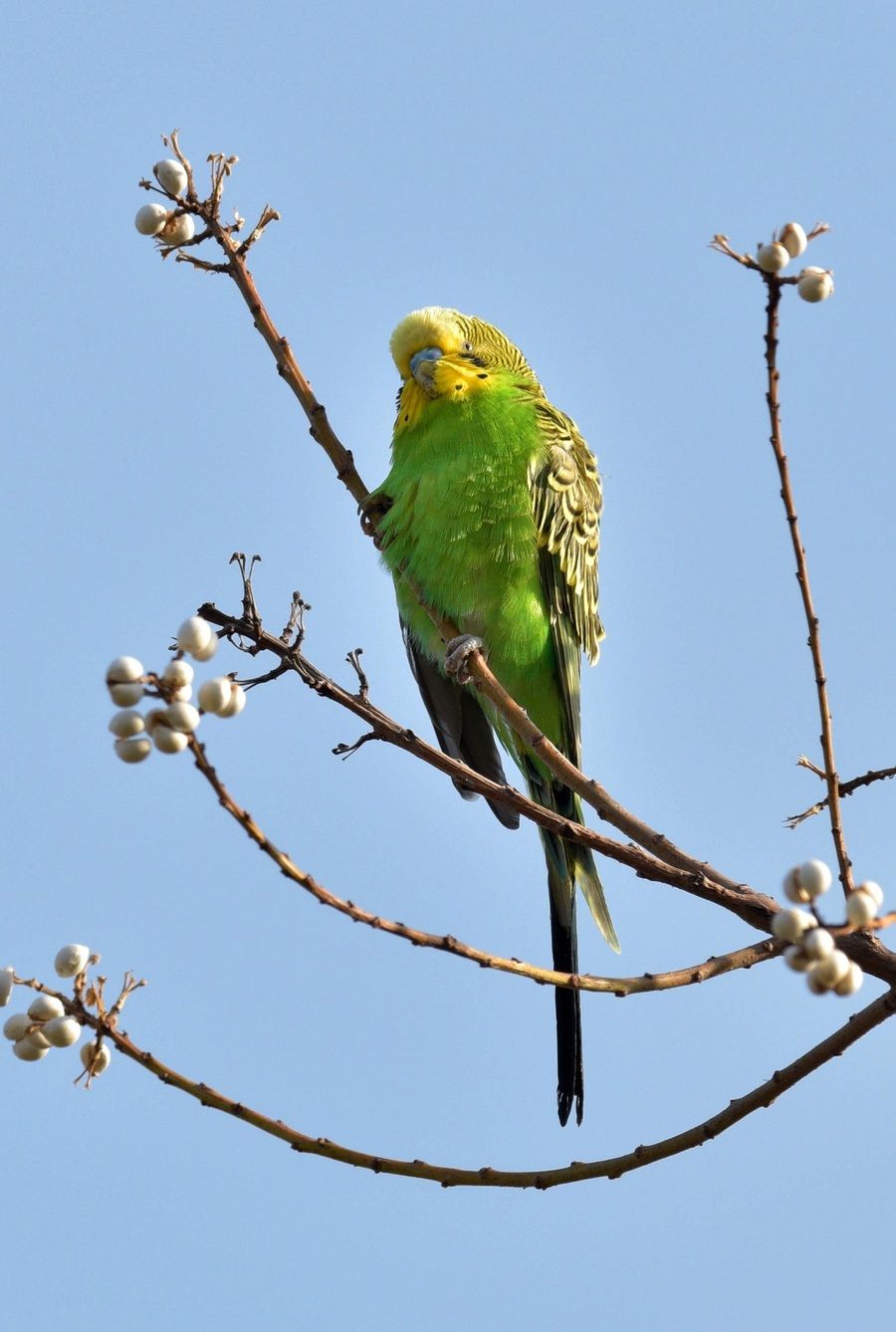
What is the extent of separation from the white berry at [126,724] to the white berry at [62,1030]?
0.52 meters

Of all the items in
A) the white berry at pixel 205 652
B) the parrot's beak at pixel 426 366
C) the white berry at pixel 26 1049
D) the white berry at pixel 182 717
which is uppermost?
the parrot's beak at pixel 426 366

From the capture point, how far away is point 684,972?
2465mm

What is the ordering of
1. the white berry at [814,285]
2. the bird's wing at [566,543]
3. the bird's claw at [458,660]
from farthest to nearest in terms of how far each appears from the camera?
the bird's wing at [566,543], the bird's claw at [458,660], the white berry at [814,285]

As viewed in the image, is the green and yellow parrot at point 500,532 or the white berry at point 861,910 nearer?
the white berry at point 861,910

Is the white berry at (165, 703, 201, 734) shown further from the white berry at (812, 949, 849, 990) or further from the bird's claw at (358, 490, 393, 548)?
the bird's claw at (358, 490, 393, 548)

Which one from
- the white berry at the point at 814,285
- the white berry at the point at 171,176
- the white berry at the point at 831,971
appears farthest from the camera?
the white berry at the point at 171,176

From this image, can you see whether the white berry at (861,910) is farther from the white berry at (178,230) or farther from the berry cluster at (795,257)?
the white berry at (178,230)

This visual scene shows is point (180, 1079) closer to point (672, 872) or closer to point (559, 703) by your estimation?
point (672, 872)

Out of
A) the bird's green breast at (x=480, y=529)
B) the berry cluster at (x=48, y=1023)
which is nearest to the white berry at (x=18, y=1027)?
the berry cluster at (x=48, y=1023)

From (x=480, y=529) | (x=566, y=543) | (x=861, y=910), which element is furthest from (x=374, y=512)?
(x=861, y=910)

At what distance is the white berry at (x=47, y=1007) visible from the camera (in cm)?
209

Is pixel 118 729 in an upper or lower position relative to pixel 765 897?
lower

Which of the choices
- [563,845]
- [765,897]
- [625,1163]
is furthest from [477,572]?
[625,1163]

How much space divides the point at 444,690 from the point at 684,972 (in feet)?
9.10
